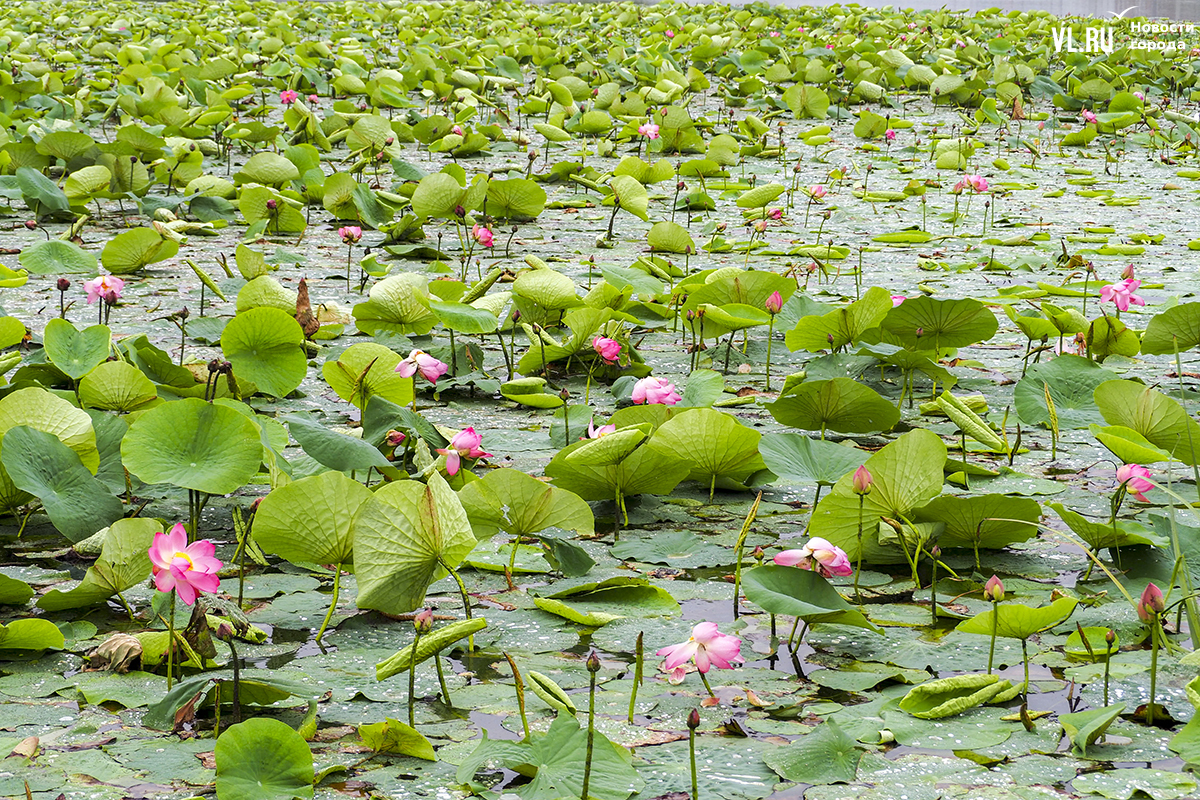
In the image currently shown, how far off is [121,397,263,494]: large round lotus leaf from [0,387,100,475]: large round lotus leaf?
0.18 meters

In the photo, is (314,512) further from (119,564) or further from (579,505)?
(579,505)

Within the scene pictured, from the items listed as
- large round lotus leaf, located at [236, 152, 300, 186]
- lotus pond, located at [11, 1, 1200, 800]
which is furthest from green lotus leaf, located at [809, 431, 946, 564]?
large round lotus leaf, located at [236, 152, 300, 186]

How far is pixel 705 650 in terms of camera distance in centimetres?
115

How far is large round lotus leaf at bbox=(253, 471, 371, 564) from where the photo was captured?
134 cm

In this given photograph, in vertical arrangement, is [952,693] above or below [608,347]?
below

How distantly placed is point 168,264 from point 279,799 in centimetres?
266

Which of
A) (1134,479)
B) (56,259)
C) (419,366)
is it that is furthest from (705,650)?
(56,259)

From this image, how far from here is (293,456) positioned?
6.00 ft

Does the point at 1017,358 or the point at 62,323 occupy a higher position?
the point at 62,323

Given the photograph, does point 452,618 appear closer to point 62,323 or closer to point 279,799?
point 279,799

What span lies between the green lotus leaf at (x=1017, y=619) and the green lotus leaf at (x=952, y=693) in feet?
0.19

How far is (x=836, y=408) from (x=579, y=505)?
60 cm

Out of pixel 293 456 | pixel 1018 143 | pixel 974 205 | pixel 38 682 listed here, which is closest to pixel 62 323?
pixel 293 456

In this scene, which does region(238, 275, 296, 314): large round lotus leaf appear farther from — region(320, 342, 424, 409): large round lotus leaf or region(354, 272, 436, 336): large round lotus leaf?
region(320, 342, 424, 409): large round lotus leaf
